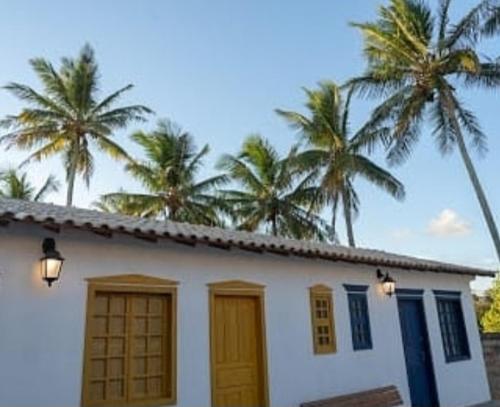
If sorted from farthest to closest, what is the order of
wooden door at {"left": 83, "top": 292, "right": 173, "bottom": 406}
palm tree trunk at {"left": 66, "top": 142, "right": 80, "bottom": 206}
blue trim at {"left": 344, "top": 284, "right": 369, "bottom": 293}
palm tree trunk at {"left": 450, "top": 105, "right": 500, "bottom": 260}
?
palm tree trunk at {"left": 66, "top": 142, "right": 80, "bottom": 206} < palm tree trunk at {"left": 450, "top": 105, "right": 500, "bottom": 260} < blue trim at {"left": 344, "top": 284, "right": 369, "bottom": 293} < wooden door at {"left": 83, "top": 292, "right": 173, "bottom": 406}

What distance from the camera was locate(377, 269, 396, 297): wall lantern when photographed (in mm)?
9880

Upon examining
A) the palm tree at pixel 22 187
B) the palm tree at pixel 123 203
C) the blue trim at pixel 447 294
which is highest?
the palm tree at pixel 22 187

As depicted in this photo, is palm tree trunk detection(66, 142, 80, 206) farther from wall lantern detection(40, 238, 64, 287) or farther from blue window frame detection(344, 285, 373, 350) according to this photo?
wall lantern detection(40, 238, 64, 287)

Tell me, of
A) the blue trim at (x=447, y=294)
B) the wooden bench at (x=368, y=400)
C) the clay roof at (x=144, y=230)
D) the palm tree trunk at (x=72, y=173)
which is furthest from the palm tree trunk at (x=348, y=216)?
the palm tree trunk at (x=72, y=173)

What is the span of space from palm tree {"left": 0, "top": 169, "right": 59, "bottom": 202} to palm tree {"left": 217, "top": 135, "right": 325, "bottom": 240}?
857cm

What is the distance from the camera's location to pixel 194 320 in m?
6.81

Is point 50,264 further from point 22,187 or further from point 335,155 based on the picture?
point 22,187

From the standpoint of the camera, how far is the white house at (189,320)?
17.7 feet

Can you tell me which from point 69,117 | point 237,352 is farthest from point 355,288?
point 69,117

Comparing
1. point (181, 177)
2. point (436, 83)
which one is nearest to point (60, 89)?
point (181, 177)

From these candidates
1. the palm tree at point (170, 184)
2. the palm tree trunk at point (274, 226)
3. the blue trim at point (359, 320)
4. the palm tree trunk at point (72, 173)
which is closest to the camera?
the blue trim at point (359, 320)

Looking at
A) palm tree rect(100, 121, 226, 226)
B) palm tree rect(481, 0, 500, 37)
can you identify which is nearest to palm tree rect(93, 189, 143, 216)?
palm tree rect(100, 121, 226, 226)

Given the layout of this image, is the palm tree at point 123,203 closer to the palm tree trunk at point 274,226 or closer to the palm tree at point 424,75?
the palm tree trunk at point 274,226

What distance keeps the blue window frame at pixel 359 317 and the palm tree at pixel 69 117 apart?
1264 cm
